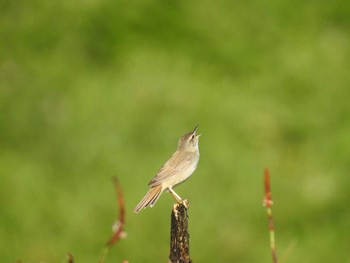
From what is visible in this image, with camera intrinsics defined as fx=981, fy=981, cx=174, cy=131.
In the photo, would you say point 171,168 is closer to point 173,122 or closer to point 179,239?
point 179,239

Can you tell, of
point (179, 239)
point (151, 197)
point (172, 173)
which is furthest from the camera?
point (172, 173)

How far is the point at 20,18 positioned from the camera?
44.2 ft

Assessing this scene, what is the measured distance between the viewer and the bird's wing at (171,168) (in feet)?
22.6

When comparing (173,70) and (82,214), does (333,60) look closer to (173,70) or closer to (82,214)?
(173,70)

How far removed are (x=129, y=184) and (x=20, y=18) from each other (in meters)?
3.38

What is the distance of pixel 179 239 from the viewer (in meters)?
5.05

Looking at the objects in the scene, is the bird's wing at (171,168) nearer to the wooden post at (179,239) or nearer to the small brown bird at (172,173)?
the small brown bird at (172,173)

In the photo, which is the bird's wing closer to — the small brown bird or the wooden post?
the small brown bird

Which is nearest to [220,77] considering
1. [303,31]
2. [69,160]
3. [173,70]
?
[173,70]

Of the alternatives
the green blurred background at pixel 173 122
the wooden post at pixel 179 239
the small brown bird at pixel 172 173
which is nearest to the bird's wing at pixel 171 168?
the small brown bird at pixel 172 173

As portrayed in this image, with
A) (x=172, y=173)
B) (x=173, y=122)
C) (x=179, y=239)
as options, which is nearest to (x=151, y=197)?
(x=172, y=173)

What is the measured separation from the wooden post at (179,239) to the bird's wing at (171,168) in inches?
60.0

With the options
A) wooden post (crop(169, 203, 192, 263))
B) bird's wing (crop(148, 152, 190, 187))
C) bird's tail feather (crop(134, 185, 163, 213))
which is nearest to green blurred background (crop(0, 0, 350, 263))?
bird's wing (crop(148, 152, 190, 187))

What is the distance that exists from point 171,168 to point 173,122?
5.06m
